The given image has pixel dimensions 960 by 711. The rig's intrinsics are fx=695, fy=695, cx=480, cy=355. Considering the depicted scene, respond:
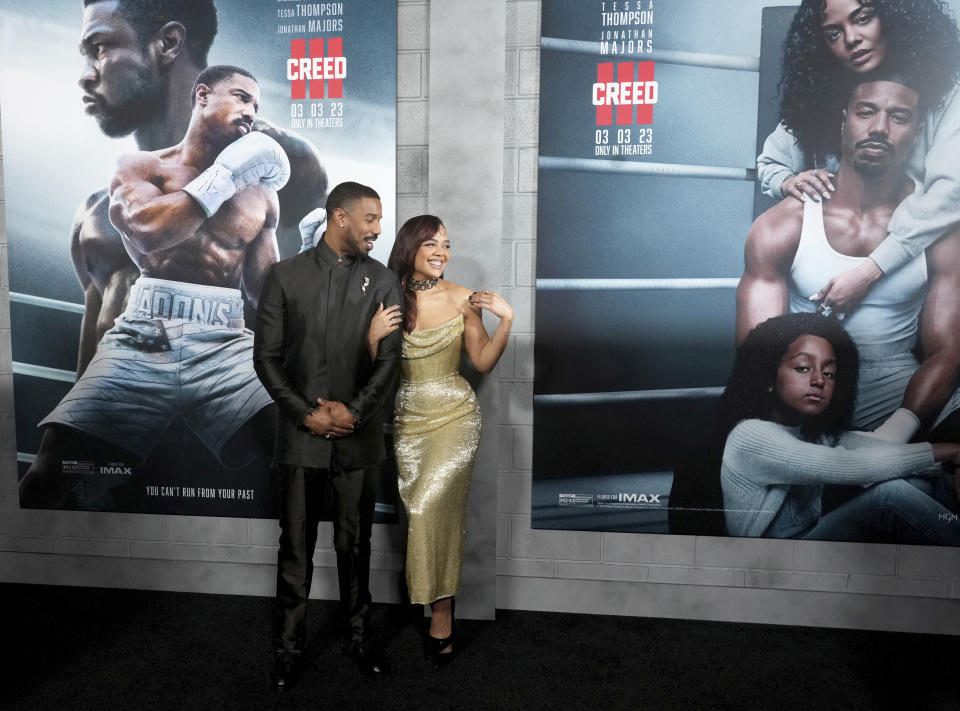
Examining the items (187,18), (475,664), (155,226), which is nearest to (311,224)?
(155,226)

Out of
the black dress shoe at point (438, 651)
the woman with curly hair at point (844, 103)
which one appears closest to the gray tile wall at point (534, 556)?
the black dress shoe at point (438, 651)

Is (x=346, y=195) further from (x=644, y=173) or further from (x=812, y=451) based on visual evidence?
(x=812, y=451)

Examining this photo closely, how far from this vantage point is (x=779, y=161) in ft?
10.3

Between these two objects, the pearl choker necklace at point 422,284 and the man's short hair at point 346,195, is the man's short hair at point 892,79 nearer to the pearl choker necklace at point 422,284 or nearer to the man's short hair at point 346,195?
the pearl choker necklace at point 422,284

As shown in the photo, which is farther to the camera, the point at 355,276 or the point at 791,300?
the point at 791,300

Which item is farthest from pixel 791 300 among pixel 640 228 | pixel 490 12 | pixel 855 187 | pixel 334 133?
pixel 334 133

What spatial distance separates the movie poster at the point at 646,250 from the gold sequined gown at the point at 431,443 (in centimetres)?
67

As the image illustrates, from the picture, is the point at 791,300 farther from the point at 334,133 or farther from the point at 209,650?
the point at 209,650

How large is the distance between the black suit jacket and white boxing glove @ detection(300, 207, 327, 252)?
0.76 m

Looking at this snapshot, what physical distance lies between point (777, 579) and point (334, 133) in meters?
2.98

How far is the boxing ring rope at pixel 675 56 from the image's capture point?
313 cm

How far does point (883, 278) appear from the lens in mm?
3088

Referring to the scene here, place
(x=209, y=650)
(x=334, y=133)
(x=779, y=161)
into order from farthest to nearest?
(x=334, y=133)
(x=779, y=161)
(x=209, y=650)

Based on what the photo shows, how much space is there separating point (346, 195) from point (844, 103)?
2214mm
